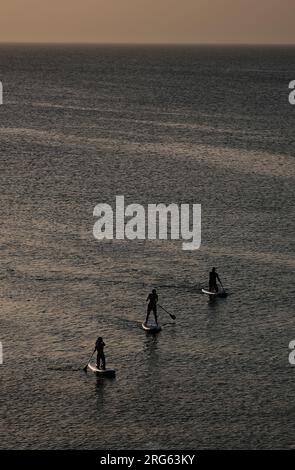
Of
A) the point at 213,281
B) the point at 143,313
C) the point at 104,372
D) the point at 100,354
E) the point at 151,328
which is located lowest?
the point at 104,372

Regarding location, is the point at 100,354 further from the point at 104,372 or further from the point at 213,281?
the point at 213,281

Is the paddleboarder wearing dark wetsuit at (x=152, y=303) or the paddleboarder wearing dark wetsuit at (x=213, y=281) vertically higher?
the paddleboarder wearing dark wetsuit at (x=213, y=281)

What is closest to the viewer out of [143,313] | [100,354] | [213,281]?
[100,354]

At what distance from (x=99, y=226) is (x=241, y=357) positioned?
30.5 metres

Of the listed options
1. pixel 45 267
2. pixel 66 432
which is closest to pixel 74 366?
pixel 66 432

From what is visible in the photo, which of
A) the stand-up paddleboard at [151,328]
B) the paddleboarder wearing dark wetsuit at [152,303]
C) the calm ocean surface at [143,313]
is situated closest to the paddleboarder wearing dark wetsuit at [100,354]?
the calm ocean surface at [143,313]

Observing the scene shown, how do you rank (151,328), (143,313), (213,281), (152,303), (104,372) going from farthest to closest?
(213,281)
(143,313)
(152,303)
(151,328)
(104,372)

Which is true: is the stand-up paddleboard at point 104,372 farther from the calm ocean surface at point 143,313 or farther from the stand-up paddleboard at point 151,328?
the stand-up paddleboard at point 151,328

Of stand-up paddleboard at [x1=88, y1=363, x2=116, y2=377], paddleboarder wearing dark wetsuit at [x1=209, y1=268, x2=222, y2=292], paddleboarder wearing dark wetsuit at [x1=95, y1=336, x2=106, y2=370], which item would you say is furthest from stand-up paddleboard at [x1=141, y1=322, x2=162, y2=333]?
paddleboarder wearing dark wetsuit at [x1=209, y1=268, x2=222, y2=292]

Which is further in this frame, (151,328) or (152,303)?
(152,303)

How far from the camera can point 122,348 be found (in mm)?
51375

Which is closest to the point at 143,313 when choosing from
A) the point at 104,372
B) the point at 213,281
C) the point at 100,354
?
the point at 213,281

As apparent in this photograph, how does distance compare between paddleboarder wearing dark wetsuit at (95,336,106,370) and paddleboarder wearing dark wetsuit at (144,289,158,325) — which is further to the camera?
paddleboarder wearing dark wetsuit at (144,289,158,325)

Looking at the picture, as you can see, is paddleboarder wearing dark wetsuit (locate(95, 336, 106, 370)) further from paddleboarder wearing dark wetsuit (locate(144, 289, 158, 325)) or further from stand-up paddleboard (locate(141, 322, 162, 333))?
paddleboarder wearing dark wetsuit (locate(144, 289, 158, 325))
